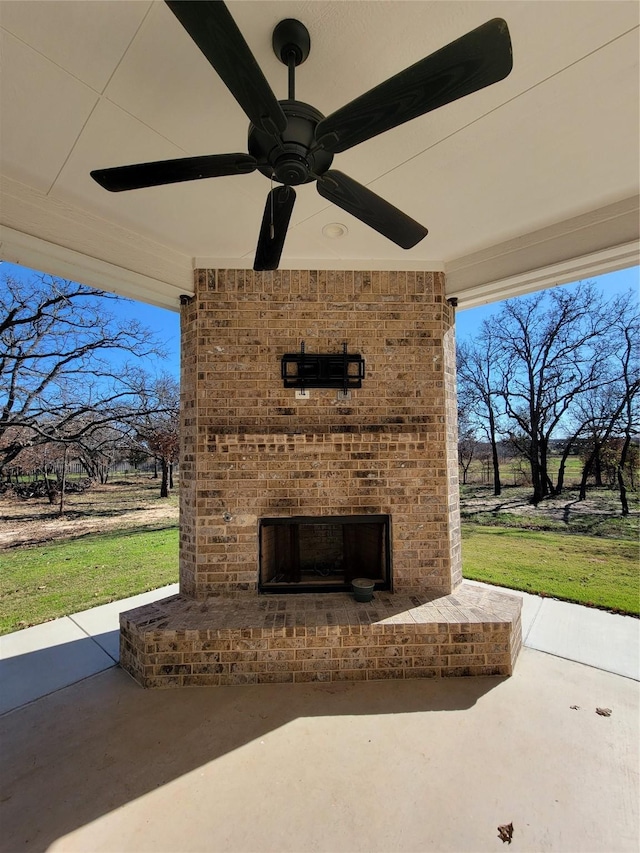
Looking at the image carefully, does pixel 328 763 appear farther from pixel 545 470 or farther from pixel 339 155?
pixel 545 470

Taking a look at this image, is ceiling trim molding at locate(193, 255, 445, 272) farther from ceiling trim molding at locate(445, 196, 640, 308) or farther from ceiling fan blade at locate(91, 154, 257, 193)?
ceiling fan blade at locate(91, 154, 257, 193)

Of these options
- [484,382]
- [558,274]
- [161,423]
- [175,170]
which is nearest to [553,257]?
[558,274]

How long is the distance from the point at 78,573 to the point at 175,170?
427 cm

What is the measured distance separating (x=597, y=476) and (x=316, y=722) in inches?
161

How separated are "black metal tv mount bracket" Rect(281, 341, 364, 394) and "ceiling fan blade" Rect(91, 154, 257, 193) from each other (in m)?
1.51

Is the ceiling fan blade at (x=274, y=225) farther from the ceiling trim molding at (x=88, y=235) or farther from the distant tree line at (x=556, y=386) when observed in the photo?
the distant tree line at (x=556, y=386)

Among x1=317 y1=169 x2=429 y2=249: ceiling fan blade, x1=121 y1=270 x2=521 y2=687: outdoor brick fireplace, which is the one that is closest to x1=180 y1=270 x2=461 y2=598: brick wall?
x1=121 y1=270 x2=521 y2=687: outdoor brick fireplace

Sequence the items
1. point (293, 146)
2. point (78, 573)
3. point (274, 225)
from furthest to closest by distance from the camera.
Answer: point (78, 573) → point (274, 225) → point (293, 146)

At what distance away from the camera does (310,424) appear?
9.07ft

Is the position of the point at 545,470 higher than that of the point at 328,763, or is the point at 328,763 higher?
the point at 545,470

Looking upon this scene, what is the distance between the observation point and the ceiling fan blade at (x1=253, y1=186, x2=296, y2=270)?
144 centimetres

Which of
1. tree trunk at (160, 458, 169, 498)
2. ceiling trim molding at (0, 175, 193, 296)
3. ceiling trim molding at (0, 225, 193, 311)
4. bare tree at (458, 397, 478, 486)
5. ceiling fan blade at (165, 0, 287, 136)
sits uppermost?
ceiling trim molding at (0, 175, 193, 296)

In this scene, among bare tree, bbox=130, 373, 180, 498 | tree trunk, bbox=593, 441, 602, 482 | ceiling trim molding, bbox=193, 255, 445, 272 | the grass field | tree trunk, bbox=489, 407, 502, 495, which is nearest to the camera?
ceiling trim molding, bbox=193, 255, 445, 272

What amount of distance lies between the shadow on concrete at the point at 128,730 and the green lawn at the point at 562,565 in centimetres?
164
